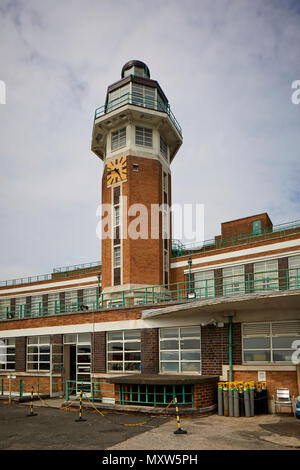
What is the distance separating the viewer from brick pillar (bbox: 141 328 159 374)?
20172mm

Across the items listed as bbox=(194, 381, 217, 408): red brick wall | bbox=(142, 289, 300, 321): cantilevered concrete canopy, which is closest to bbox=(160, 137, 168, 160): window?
bbox=(142, 289, 300, 321): cantilevered concrete canopy

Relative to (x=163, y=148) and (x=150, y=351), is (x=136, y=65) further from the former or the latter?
(x=150, y=351)

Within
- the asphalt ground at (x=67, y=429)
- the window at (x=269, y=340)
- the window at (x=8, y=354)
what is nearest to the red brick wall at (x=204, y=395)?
the asphalt ground at (x=67, y=429)

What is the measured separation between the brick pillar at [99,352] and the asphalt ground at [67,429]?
4.07m

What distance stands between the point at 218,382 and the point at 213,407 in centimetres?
111

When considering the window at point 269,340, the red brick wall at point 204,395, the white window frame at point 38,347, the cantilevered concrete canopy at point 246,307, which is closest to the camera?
the cantilevered concrete canopy at point 246,307

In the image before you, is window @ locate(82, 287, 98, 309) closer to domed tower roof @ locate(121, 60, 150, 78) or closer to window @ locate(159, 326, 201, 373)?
domed tower roof @ locate(121, 60, 150, 78)

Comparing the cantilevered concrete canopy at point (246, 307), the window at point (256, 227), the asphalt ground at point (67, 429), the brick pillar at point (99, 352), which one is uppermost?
the window at point (256, 227)

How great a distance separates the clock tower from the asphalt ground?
565 inches

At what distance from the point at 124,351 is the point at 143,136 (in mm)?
18243

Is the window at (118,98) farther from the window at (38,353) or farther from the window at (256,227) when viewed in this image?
the window at (38,353)

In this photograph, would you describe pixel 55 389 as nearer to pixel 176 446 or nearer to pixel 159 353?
pixel 159 353

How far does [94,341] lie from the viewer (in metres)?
22.6

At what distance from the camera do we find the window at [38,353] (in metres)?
25.3
